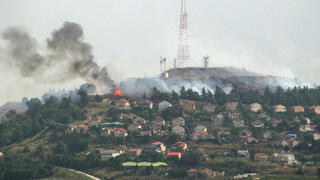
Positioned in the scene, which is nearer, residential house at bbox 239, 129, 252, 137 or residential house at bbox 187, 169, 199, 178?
residential house at bbox 187, 169, 199, 178

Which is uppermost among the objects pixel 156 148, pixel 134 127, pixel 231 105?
pixel 231 105

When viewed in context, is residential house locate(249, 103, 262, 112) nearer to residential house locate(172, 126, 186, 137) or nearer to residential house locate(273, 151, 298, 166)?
residential house locate(172, 126, 186, 137)

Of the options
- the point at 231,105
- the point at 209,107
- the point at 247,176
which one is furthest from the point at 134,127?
the point at 247,176

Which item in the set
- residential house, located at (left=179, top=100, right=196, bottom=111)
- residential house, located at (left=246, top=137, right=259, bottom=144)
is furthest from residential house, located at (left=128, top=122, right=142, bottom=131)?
residential house, located at (left=246, top=137, right=259, bottom=144)

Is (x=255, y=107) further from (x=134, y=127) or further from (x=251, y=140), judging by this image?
(x=134, y=127)

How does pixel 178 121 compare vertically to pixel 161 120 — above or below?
below

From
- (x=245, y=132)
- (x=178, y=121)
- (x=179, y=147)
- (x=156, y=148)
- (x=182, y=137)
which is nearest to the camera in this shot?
(x=156, y=148)
